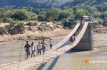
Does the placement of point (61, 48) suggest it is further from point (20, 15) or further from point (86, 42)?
point (20, 15)

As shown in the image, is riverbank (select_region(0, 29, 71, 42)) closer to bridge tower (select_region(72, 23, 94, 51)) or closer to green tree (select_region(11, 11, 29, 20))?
green tree (select_region(11, 11, 29, 20))

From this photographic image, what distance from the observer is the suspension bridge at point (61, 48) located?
2766cm

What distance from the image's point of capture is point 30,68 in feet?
90.8

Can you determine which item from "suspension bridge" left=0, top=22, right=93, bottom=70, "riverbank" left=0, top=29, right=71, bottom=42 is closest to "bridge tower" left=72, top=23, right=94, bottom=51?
"suspension bridge" left=0, top=22, right=93, bottom=70

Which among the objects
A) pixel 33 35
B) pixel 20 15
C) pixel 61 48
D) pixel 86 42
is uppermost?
pixel 61 48

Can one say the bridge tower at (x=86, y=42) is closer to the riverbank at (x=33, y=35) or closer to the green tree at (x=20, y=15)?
the riverbank at (x=33, y=35)

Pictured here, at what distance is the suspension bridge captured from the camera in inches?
1089

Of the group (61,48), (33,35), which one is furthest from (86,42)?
(33,35)

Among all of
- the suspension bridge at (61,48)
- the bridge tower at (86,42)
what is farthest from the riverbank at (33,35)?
the bridge tower at (86,42)

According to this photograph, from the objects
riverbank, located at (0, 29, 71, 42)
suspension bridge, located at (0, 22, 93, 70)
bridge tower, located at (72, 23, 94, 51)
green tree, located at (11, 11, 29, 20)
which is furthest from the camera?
green tree, located at (11, 11, 29, 20)

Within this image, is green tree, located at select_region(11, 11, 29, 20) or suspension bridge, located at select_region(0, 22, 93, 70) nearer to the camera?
suspension bridge, located at select_region(0, 22, 93, 70)

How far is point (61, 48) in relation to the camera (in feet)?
135

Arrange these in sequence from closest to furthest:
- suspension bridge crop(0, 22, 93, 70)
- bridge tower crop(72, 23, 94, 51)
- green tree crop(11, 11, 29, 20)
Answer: suspension bridge crop(0, 22, 93, 70)
bridge tower crop(72, 23, 94, 51)
green tree crop(11, 11, 29, 20)

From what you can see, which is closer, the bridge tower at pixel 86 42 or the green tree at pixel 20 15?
the bridge tower at pixel 86 42
